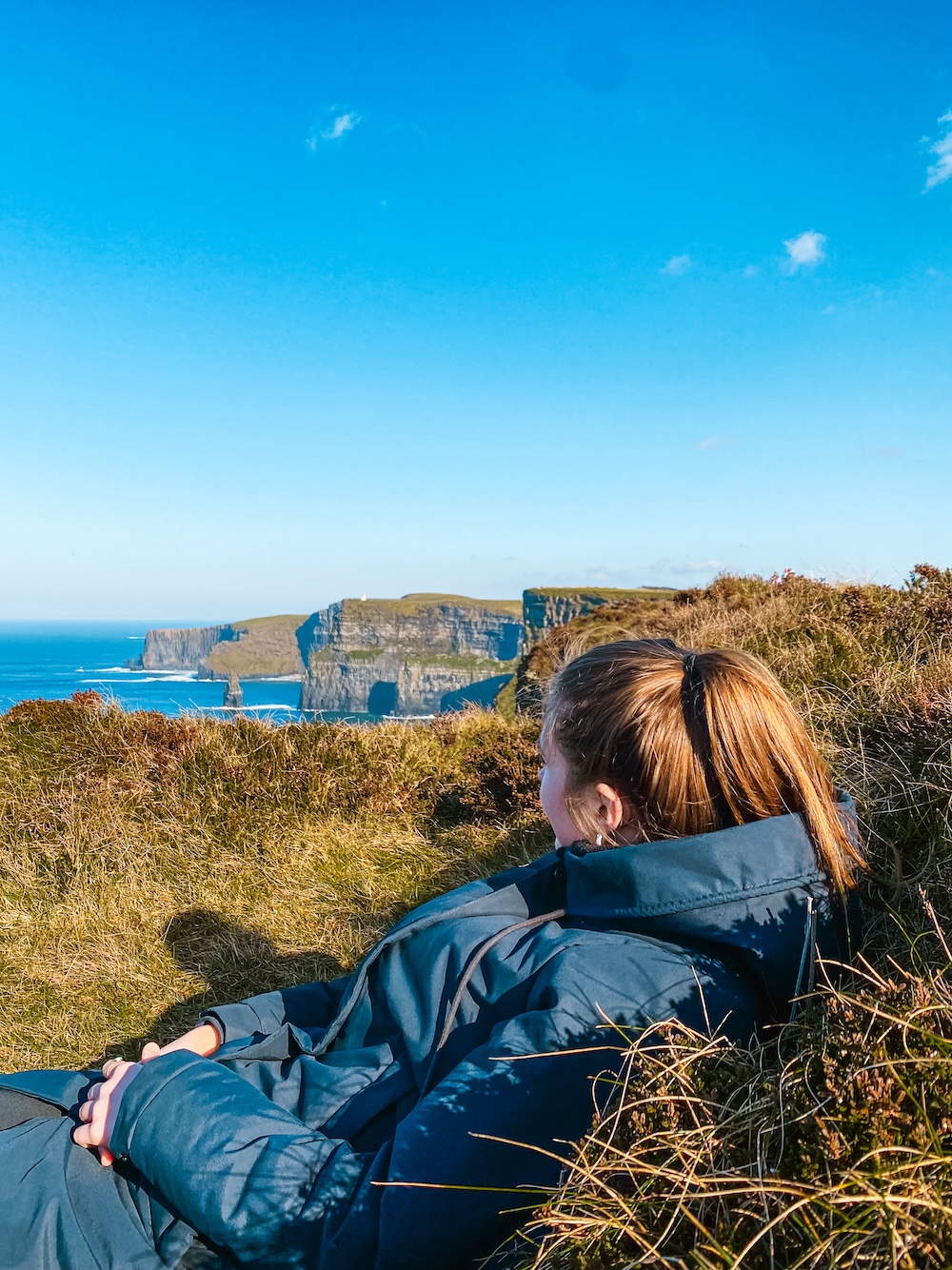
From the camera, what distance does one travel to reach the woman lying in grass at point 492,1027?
171 centimetres

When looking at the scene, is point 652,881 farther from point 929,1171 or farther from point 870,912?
point 870,912

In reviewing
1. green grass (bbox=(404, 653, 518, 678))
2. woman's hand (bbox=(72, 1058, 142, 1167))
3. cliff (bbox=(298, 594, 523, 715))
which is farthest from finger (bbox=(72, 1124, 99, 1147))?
cliff (bbox=(298, 594, 523, 715))

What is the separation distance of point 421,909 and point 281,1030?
0.59m

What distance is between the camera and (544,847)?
18.4 feet

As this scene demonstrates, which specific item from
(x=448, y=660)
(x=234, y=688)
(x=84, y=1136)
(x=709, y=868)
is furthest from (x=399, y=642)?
(x=709, y=868)

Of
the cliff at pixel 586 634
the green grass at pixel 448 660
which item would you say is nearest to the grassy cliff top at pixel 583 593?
the cliff at pixel 586 634

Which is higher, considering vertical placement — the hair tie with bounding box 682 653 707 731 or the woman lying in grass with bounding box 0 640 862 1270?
the hair tie with bounding box 682 653 707 731

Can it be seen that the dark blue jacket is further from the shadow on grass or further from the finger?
the shadow on grass

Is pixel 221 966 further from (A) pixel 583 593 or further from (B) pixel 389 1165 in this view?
(A) pixel 583 593

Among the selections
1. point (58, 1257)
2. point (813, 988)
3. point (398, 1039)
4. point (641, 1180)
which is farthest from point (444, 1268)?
point (813, 988)

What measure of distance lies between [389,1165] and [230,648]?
379 feet

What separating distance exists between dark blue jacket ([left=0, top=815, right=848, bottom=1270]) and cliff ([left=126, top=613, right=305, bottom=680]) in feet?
326

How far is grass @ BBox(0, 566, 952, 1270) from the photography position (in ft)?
4.23

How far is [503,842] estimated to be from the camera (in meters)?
5.88
